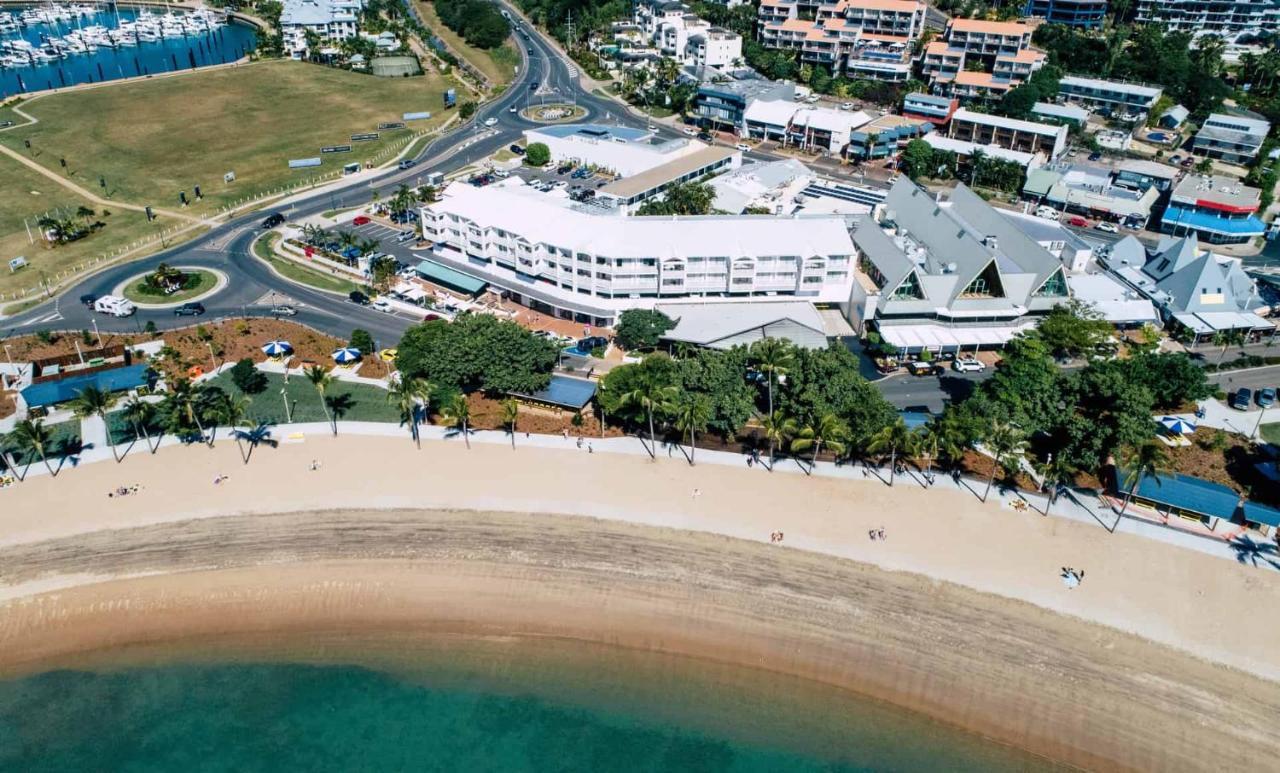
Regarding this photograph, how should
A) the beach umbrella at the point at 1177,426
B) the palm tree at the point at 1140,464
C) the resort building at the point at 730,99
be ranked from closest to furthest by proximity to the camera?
the palm tree at the point at 1140,464, the beach umbrella at the point at 1177,426, the resort building at the point at 730,99

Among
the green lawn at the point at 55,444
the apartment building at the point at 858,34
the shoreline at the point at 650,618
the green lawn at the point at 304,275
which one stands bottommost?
the shoreline at the point at 650,618

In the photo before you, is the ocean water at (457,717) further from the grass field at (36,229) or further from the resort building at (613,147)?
the resort building at (613,147)

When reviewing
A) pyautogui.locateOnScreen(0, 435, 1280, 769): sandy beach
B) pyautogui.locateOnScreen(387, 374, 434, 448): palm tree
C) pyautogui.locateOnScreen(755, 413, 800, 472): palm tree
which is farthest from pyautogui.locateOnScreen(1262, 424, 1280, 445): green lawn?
pyautogui.locateOnScreen(387, 374, 434, 448): palm tree

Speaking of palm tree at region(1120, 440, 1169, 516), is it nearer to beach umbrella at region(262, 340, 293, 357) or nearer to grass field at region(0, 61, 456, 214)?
beach umbrella at region(262, 340, 293, 357)

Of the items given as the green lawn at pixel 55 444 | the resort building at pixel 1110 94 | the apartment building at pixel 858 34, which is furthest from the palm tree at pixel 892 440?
the apartment building at pixel 858 34

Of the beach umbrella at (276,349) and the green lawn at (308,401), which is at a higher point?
the beach umbrella at (276,349)

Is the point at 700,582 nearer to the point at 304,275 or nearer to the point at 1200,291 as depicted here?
the point at 304,275

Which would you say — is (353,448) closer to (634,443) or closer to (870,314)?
(634,443)

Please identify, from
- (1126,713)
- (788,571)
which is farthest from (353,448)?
(1126,713)
